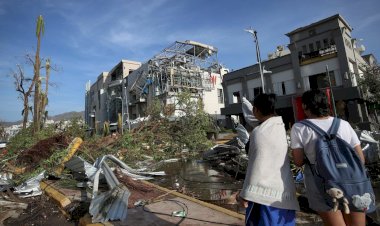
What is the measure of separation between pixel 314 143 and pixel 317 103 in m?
0.42

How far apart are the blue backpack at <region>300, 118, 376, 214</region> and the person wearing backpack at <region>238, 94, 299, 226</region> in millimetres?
282

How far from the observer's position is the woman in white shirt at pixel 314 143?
226 cm

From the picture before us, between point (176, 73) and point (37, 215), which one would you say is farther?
point (176, 73)

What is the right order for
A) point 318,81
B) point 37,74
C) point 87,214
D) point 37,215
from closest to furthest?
point 87,214
point 37,215
point 37,74
point 318,81

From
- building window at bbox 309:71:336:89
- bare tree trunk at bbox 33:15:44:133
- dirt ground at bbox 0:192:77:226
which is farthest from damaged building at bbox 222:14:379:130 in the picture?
dirt ground at bbox 0:192:77:226

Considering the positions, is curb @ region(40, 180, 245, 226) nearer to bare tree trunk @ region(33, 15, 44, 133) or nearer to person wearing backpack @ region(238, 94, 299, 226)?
person wearing backpack @ region(238, 94, 299, 226)

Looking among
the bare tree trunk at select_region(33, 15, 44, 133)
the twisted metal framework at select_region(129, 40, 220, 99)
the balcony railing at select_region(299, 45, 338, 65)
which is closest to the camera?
the bare tree trunk at select_region(33, 15, 44, 133)

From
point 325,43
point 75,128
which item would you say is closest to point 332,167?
point 75,128

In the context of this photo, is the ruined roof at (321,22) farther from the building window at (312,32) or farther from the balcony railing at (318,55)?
the balcony railing at (318,55)

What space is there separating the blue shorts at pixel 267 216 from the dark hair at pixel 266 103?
2.79 feet

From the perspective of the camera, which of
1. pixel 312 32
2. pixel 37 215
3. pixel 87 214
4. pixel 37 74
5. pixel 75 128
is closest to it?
pixel 87 214

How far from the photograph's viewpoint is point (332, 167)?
7.14ft

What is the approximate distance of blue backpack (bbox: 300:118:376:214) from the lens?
84.8 inches

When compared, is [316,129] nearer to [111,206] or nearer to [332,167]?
[332,167]
